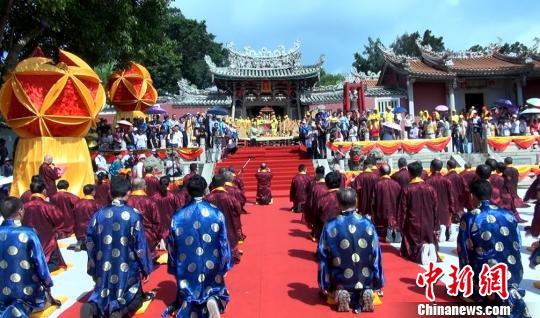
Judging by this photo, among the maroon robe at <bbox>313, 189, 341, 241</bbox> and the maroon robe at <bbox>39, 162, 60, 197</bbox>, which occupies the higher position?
the maroon robe at <bbox>39, 162, 60, 197</bbox>

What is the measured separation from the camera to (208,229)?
421cm

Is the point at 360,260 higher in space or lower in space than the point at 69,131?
lower

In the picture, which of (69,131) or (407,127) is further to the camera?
(407,127)

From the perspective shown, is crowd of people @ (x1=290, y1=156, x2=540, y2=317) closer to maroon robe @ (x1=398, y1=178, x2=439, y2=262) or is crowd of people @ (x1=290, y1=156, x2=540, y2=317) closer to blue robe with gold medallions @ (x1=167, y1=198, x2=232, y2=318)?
maroon robe @ (x1=398, y1=178, x2=439, y2=262)

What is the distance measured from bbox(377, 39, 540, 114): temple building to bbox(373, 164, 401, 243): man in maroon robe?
16069 mm

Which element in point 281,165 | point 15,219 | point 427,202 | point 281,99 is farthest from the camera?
point 281,99

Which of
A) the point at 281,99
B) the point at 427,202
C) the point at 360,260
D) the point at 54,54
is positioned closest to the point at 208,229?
the point at 360,260

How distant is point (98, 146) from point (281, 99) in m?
11.5

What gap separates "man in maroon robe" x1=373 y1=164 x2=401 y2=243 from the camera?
24.9 ft

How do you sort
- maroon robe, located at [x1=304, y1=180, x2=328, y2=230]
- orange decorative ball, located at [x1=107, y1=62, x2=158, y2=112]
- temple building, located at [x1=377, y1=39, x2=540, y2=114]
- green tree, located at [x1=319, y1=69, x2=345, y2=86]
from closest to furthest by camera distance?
maroon robe, located at [x1=304, y1=180, x2=328, y2=230] < orange decorative ball, located at [x1=107, y1=62, x2=158, y2=112] < temple building, located at [x1=377, y1=39, x2=540, y2=114] < green tree, located at [x1=319, y1=69, x2=345, y2=86]

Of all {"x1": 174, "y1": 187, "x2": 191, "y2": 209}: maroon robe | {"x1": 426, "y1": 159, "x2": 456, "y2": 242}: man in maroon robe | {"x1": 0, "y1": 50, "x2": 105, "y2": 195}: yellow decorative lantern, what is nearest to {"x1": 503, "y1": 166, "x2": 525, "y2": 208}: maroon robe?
{"x1": 426, "y1": 159, "x2": 456, "y2": 242}: man in maroon robe

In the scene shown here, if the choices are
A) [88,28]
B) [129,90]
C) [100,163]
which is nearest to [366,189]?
[88,28]

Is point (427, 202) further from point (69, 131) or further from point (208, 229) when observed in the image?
point (69, 131)

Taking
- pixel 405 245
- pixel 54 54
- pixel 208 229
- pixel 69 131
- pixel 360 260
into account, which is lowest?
pixel 405 245
